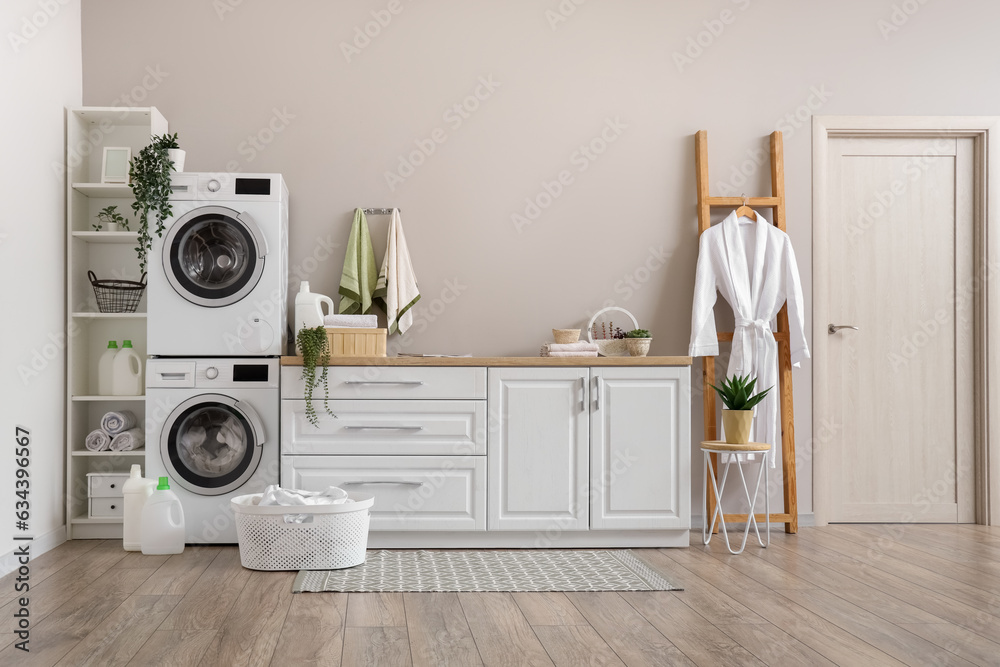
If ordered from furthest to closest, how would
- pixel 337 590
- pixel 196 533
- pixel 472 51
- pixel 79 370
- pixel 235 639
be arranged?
1. pixel 472 51
2. pixel 79 370
3. pixel 196 533
4. pixel 337 590
5. pixel 235 639

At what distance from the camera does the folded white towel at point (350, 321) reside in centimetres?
338

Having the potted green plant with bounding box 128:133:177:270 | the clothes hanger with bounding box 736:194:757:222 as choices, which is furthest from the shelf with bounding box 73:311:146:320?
the clothes hanger with bounding box 736:194:757:222

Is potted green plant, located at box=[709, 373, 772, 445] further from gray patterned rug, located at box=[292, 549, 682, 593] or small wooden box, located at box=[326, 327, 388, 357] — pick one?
small wooden box, located at box=[326, 327, 388, 357]

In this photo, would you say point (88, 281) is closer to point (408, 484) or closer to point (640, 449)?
point (408, 484)

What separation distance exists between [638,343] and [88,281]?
2.61 meters

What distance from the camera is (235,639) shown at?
6.92 feet

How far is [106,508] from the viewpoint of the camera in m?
3.44

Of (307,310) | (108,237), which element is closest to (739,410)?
(307,310)

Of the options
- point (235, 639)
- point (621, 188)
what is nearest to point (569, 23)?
point (621, 188)

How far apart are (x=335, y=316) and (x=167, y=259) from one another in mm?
763

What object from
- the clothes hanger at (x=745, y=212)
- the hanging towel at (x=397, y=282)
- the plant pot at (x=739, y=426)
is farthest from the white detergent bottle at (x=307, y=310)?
the clothes hanger at (x=745, y=212)

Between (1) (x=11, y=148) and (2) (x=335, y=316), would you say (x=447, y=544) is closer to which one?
(2) (x=335, y=316)

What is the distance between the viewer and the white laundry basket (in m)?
2.88

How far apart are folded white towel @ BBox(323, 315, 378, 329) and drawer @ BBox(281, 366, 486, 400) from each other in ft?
0.67
